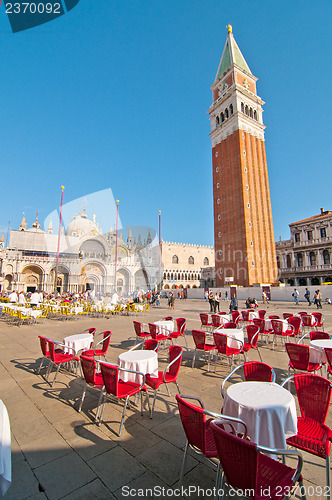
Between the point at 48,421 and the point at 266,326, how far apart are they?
5.94 m

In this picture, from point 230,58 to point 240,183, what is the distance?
2289 cm

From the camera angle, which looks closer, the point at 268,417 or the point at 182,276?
the point at 268,417

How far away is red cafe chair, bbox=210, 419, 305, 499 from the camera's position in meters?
1.57

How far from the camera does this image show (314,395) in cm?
260

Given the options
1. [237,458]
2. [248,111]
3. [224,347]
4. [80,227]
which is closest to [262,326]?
[224,347]

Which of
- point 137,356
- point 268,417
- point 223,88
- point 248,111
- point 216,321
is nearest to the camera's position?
point 268,417

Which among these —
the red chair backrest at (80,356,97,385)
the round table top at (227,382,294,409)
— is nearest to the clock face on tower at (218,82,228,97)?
the red chair backrest at (80,356,97,385)

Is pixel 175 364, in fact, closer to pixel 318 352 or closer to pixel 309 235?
pixel 318 352

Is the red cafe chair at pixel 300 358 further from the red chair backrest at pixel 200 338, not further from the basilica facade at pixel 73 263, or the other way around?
the basilica facade at pixel 73 263

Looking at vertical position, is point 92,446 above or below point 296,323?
below

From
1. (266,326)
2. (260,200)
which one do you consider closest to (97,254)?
(260,200)

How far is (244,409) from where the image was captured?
2324mm

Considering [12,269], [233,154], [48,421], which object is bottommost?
[48,421]

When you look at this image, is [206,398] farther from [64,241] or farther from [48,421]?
[64,241]
